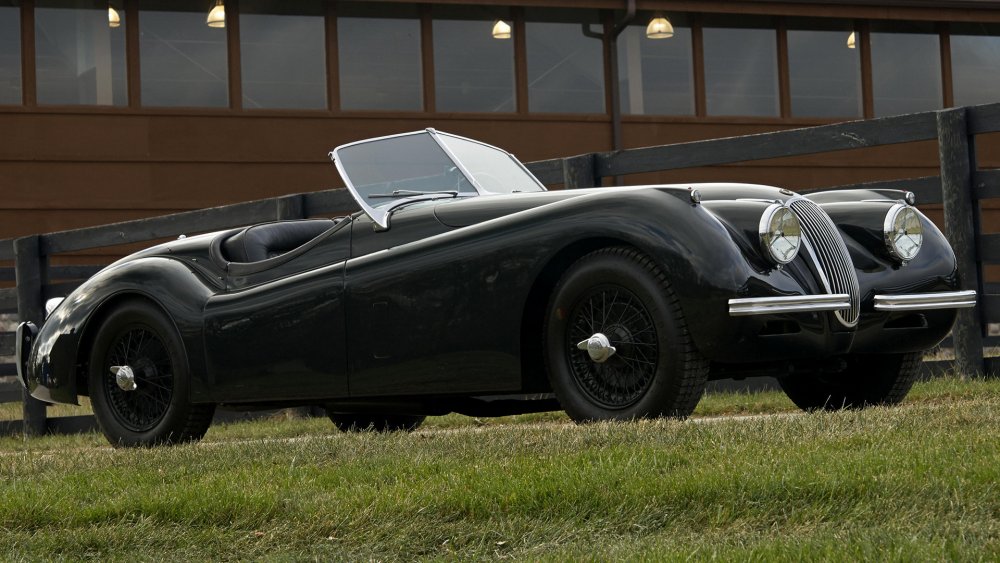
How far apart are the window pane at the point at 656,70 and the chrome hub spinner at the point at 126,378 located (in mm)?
12052

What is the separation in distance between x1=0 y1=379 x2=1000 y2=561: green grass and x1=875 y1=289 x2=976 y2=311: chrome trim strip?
596mm

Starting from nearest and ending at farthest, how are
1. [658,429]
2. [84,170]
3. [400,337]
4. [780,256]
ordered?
[658,429]
[780,256]
[400,337]
[84,170]

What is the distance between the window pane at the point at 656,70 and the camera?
18.3 m

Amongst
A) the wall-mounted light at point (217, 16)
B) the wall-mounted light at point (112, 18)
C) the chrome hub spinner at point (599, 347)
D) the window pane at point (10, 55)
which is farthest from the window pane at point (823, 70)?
the chrome hub spinner at point (599, 347)

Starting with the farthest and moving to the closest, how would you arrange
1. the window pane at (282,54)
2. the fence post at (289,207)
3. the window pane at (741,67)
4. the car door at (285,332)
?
the window pane at (741,67)
the window pane at (282,54)
the fence post at (289,207)
the car door at (285,332)

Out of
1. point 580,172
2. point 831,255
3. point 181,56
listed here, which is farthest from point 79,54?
point 831,255

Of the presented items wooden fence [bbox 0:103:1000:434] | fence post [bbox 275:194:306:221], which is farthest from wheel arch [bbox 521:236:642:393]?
fence post [bbox 275:194:306:221]

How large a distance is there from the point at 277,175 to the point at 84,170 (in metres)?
2.18

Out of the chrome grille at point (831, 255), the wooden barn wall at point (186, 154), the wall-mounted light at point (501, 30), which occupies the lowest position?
the chrome grille at point (831, 255)

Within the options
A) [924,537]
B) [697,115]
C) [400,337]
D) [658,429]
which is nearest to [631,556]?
[924,537]

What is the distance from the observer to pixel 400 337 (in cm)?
604

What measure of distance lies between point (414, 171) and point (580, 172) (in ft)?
7.79

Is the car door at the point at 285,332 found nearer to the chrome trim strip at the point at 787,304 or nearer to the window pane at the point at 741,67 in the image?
the chrome trim strip at the point at 787,304

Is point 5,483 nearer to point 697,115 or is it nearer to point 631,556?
point 631,556
